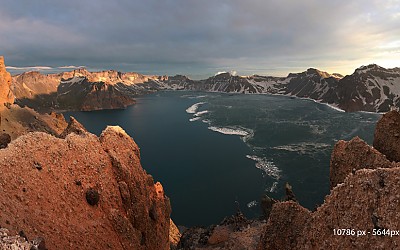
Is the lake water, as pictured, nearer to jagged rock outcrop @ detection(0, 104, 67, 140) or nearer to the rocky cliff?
jagged rock outcrop @ detection(0, 104, 67, 140)

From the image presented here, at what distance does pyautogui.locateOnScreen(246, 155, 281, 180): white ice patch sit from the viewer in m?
87.2

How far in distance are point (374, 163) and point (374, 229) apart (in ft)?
61.6

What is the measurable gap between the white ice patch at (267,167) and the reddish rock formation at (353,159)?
1814 inches

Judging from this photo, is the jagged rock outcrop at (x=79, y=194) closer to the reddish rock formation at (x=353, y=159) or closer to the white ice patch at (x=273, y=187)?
the reddish rock formation at (x=353, y=159)

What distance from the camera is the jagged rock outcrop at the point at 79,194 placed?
78.7 feet

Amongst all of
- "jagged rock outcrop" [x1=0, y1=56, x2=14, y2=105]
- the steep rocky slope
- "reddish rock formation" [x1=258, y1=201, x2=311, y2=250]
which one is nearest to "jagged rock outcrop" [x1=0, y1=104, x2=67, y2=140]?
the steep rocky slope

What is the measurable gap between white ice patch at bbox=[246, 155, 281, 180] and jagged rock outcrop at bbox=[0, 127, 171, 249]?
54062 millimetres

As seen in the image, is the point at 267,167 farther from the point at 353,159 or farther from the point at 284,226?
the point at 284,226

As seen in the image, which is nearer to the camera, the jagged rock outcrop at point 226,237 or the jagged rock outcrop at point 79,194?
the jagged rock outcrop at point 79,194

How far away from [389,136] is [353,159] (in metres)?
7.34

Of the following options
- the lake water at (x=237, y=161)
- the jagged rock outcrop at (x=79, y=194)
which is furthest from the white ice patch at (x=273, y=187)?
the jagged rock outcrop at (x=79, y=194)

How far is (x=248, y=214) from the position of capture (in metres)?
67.1

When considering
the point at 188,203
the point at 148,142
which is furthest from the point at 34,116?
the point at 188,203

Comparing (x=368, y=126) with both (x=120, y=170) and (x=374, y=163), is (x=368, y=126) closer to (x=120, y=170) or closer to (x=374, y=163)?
(x=374, y=163)
